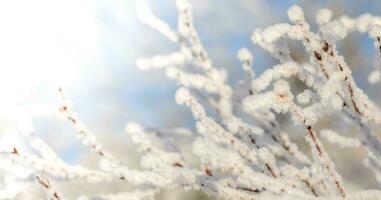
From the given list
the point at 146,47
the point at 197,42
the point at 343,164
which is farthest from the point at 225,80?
the point at 146,47

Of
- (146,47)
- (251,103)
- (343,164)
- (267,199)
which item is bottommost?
(267,199)

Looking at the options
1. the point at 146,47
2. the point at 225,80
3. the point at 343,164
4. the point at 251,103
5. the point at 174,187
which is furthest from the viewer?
the point at 146,47

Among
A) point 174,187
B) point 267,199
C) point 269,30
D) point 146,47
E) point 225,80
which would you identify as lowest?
point 267,199

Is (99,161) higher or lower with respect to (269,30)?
lower

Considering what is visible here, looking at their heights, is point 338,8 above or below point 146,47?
above

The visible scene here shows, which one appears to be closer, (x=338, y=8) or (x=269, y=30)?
(x=269, y=30)

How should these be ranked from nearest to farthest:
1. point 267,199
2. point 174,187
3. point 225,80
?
point 267,199 < point 174,187 < point 225,80

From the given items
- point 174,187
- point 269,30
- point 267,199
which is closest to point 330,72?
point 269,30

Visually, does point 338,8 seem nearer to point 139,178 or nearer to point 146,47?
point 146,47

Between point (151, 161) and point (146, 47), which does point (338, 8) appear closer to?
point (146, 47)
